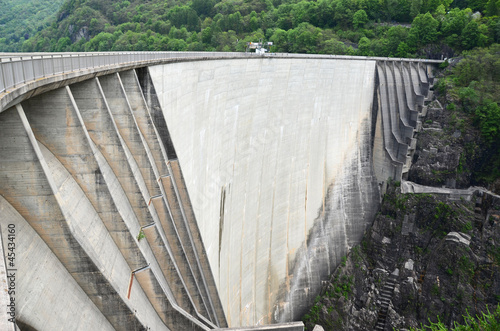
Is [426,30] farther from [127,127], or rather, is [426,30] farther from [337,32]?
[127,127]

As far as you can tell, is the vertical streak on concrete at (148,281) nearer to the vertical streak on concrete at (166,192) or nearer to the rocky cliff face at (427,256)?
the vertical streak on concrete at (166,192)

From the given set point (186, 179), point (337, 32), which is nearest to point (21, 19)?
point (337, 32)

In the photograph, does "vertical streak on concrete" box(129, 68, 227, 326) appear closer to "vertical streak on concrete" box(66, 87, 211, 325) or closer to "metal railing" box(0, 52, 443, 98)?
"metal railing" box(0, 52, 443, 98)

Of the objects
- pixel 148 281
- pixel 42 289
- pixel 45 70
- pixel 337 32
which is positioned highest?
pixel 337 32

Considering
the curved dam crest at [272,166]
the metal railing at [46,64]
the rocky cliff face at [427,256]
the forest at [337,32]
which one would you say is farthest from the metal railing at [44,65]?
the forest at [337,32]

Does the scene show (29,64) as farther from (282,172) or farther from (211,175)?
(282,172)

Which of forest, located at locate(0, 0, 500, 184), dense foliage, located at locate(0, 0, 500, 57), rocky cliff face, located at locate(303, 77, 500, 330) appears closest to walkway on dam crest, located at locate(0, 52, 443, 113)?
rocky cliff face, located at locate(303, 77, 500, 330)
